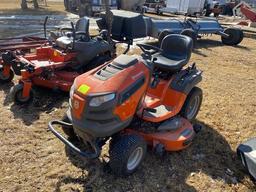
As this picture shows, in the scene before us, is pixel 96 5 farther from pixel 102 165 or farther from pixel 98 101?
pixel 98 101

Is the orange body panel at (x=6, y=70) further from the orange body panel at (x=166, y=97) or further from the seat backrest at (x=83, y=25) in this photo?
the orange body panel at (x=166, y=97)

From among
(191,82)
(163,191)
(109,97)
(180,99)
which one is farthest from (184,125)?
(109,97)

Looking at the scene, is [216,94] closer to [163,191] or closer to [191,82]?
[191,82]

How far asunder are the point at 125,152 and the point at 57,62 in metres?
3.02

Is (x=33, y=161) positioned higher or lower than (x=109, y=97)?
lower

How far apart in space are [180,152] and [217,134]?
2.84ft

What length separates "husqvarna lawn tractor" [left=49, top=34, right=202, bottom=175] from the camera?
3.10 m

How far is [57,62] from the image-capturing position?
5.74 metres

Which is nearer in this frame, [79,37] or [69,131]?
[69,131]

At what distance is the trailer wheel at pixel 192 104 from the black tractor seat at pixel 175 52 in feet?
1.50

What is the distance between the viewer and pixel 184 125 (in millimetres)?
4102

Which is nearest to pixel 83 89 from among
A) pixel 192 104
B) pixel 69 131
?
pixel 69 131

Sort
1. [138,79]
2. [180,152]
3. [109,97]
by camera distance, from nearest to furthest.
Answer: [109,97]
[138,79]
[180,152]

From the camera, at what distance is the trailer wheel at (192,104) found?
4395 mm
